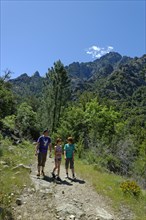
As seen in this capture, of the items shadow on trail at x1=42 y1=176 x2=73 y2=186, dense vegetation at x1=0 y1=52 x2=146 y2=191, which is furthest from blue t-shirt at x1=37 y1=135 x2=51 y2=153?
dense vegetation at x1=0 y1=52 x2=146 y2=191

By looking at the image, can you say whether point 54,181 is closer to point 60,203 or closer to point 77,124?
point 60,203

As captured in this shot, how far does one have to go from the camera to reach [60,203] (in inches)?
405

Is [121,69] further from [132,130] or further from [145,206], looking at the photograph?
[145,206]

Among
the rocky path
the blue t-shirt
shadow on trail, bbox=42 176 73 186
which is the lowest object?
the rocky path

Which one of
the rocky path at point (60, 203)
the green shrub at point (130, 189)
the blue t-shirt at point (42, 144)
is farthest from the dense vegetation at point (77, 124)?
the rocky path at point (60, 203)

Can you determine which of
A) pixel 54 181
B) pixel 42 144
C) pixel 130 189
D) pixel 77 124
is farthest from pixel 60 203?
pixel 77 124

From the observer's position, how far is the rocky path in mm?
9335

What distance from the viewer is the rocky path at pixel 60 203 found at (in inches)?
368

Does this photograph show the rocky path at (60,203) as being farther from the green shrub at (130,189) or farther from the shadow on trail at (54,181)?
the green shrub at (130,189)

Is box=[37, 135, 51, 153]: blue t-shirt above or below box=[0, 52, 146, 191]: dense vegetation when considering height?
below

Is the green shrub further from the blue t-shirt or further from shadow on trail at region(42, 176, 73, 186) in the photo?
the blue t-shirt

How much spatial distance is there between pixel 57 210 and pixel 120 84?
404ft

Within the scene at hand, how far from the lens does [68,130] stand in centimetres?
3391

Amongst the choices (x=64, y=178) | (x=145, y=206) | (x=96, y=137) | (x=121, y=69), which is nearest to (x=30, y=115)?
(x=96, y=137)
